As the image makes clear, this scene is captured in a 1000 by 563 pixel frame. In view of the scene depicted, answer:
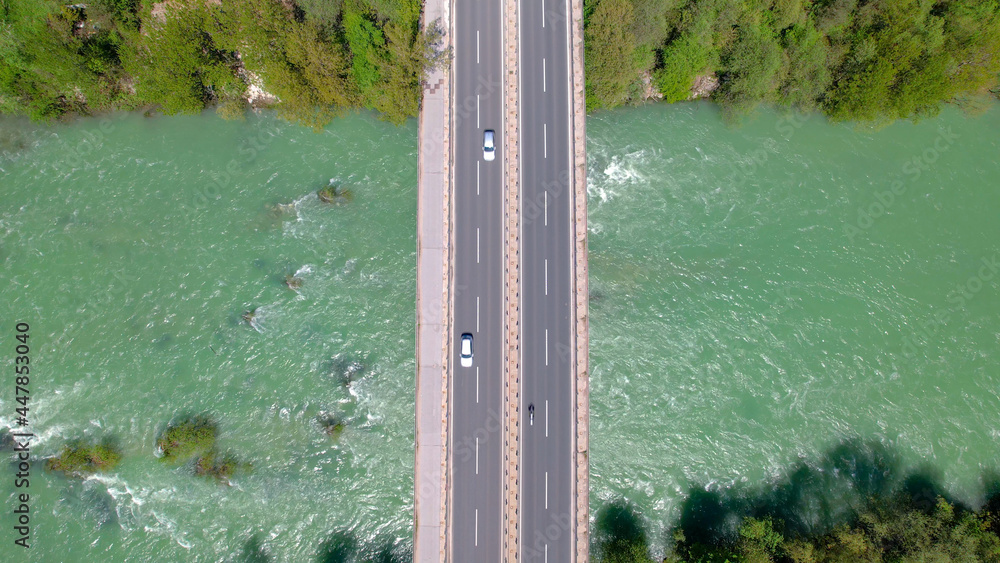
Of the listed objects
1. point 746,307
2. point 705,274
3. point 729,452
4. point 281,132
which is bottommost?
point 729,452

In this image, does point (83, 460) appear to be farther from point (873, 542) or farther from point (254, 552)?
point (873, 542)

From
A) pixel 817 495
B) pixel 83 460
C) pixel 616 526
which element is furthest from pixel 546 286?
pixel 83 460

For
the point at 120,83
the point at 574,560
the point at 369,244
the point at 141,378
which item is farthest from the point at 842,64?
the point at 141,378

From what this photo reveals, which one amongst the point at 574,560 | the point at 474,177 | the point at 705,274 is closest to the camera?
the point at 574,560

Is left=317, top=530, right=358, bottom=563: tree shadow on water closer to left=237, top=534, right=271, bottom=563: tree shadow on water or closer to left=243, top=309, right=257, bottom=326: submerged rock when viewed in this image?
left=237, top=534, right=271, bottom=563: tree shadow on water

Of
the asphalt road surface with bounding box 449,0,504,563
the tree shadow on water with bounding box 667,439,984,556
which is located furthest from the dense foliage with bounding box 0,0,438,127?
the tree shadow on water with bounding box 667,439,984,556

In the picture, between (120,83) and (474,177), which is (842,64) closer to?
(474,177)
